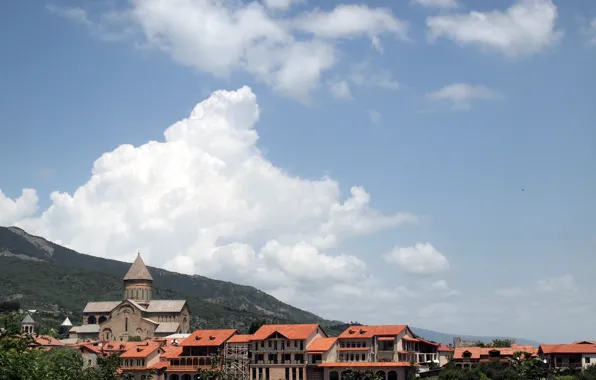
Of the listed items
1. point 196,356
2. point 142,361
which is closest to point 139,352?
point 142,361

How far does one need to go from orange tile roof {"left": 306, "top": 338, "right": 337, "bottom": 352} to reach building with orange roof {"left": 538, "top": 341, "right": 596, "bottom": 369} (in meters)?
30.3

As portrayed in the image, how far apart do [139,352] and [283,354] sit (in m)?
26.8

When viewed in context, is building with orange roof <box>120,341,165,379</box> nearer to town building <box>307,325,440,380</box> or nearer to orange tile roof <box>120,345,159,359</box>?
orange tile roof <box>120,345,159,359</box>

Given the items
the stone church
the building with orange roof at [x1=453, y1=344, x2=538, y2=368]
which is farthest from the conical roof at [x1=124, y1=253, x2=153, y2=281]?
the building with orange roof at [x1=453, y1=344, x2=538, y2=368]

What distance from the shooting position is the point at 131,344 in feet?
458

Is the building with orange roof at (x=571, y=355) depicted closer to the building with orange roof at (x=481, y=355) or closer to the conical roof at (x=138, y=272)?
the building with orange roof at (x=481, y=355)

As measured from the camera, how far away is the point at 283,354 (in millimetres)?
115125

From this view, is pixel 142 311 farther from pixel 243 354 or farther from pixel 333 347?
pixel 333 347

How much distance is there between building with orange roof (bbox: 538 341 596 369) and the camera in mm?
99438

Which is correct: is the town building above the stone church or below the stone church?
below

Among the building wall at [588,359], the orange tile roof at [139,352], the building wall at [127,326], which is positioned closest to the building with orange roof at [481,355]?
the building wall at [588,359]

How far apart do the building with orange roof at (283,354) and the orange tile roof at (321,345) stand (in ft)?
2.45

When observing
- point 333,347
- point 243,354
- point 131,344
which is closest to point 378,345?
point 333,347

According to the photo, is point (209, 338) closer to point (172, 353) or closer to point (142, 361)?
point (172, 353)
